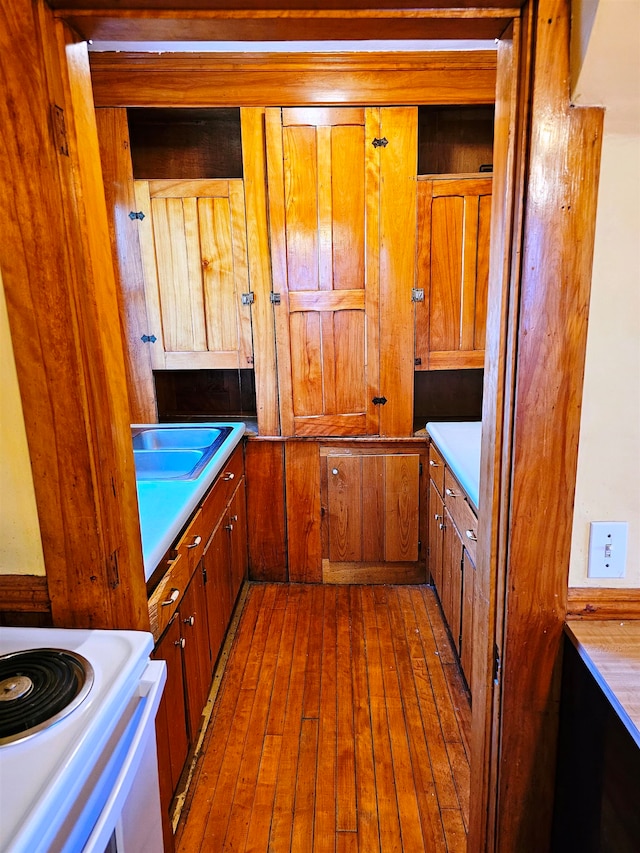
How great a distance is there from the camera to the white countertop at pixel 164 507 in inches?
62.4

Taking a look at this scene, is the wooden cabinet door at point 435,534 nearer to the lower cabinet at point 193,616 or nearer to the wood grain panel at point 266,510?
the wood grain panel at point 266,510

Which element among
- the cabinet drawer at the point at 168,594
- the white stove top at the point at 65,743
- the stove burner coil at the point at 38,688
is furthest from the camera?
the cabinet drawer at the point at 168,594

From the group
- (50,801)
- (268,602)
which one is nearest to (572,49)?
(50,801)

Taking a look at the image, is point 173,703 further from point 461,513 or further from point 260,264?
point 260,264

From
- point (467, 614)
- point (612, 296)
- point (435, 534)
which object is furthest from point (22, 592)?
point (435, 534)

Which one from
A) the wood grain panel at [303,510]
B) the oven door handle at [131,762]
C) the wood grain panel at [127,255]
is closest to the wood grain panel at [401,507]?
the wood grain panel at [303,510]

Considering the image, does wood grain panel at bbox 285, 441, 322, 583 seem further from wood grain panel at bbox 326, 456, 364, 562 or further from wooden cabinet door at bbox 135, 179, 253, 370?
wooden cabinet door at bbox 135, 179, 253, 370

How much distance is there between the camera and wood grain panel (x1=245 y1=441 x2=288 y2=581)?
3.03m

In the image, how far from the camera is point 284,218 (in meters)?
2.71

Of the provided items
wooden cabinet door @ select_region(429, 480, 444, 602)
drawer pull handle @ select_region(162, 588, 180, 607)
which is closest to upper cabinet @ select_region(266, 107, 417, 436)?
wooden cabinet door @ select_region(429, 480, 444, 602)

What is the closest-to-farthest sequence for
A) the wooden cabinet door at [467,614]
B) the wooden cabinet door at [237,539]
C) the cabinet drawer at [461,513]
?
the cabinet drawer at [461,513], the wooden cabinet door at [467,614], the wooden cabinet door at [237,539]

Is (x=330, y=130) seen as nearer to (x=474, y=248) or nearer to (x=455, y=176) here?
(x=455, y=176)

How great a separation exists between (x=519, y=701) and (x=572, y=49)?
112 cm

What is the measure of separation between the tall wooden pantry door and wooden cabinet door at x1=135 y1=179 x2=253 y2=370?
200 millimetres
